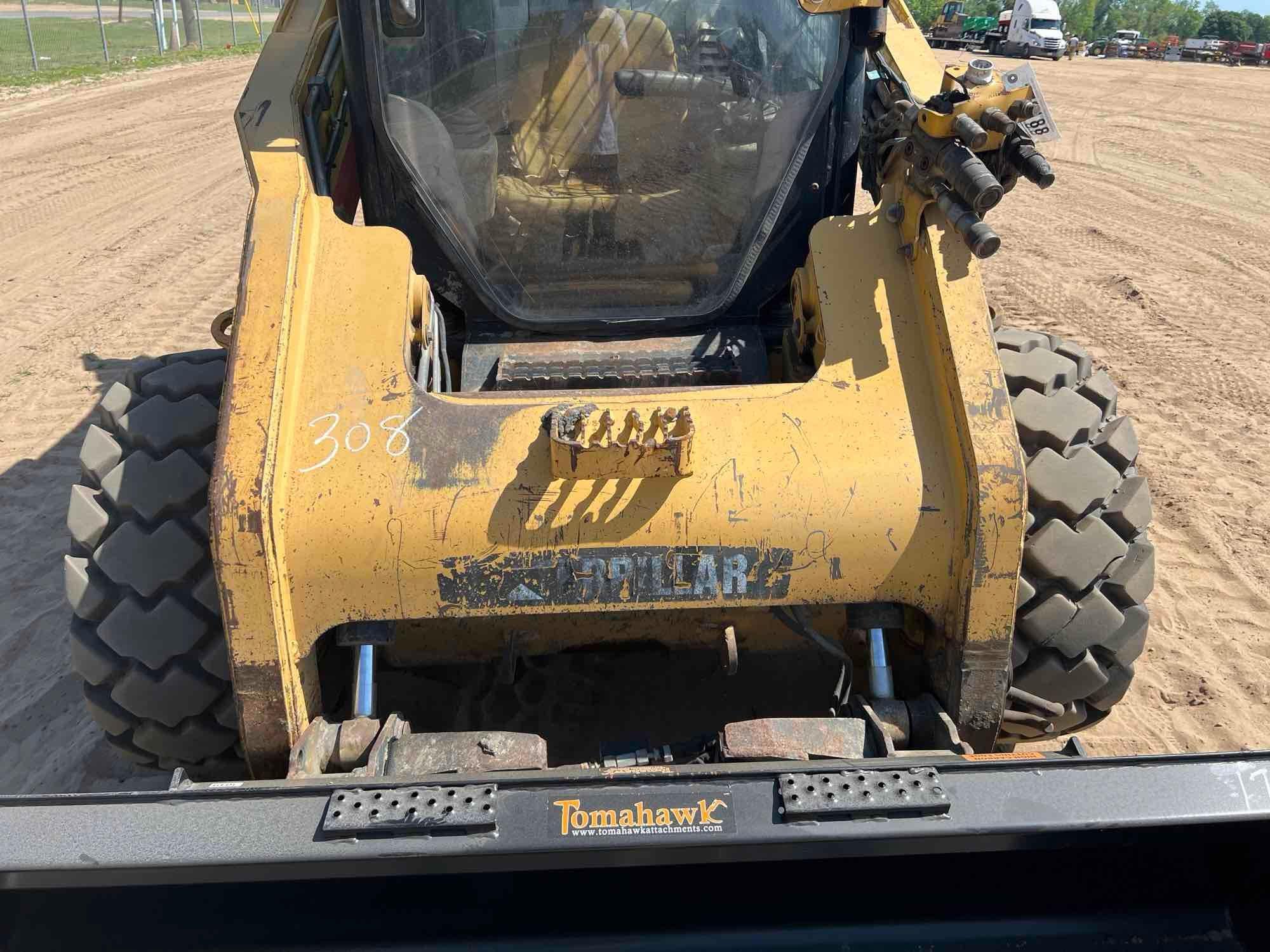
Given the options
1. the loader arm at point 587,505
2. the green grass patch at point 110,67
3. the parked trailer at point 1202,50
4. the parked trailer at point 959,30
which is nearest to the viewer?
the loader arm at point 587,505

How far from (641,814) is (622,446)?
824 mm

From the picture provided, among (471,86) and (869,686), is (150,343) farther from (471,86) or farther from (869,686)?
(869,686)

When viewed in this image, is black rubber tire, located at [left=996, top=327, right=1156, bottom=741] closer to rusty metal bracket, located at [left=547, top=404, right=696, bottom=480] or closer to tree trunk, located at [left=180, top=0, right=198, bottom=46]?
rusty metal bracket, located at [left=547, top=404, right=696, bottom=480]

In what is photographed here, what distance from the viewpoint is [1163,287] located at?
7.99 m

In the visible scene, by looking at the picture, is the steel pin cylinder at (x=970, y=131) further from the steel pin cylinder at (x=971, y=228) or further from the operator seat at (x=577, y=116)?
the operator seat at (x=577, y=116)

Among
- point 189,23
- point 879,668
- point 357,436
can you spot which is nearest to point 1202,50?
point 189,23

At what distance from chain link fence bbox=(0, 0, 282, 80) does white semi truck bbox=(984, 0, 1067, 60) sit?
21.6 meters

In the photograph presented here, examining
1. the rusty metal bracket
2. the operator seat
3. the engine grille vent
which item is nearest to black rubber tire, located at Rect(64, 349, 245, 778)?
the engine grille vent

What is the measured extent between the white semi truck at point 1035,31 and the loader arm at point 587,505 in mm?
32243

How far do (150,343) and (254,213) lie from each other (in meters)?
4.64

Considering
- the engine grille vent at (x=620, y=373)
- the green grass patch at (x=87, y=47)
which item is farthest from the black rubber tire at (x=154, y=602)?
the green grass patch at (x=87, y=47)

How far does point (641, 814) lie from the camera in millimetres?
2000

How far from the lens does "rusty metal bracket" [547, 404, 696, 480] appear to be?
93.3 inches

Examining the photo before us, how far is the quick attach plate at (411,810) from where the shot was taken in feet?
6.50
